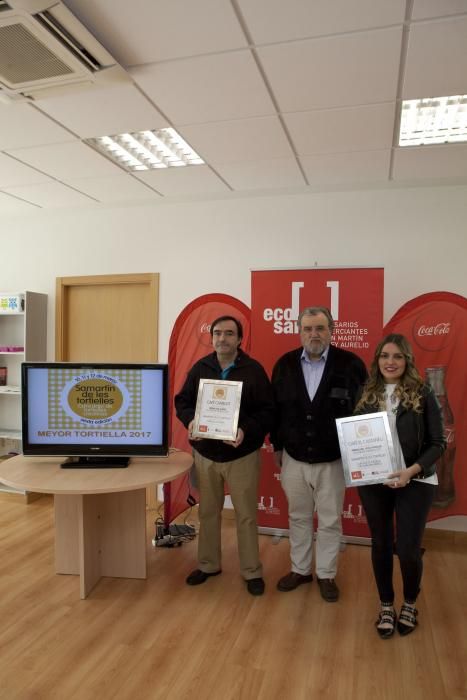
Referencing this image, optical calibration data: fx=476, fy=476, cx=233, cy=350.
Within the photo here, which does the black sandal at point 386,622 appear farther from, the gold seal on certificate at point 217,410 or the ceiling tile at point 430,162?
the ceiling tile at point 430,162

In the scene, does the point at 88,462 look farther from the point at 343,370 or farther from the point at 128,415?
the point at 343,370

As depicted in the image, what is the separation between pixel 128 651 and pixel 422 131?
10.6 feet

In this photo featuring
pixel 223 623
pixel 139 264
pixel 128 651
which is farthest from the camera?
pixel 139 264

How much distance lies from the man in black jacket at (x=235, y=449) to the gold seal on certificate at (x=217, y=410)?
0.10 m

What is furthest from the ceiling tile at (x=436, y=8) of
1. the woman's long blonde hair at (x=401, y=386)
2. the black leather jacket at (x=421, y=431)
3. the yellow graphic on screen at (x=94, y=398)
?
the yellow graphic on screen at (x=94, y=398)

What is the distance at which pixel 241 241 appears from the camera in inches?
159

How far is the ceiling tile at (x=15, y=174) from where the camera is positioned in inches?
130

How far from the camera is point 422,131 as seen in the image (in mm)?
2863

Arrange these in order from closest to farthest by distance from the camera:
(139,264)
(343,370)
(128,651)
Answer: (128,651)
(343,370)
(139,264)

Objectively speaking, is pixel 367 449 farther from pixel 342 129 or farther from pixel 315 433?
pixel 342 129

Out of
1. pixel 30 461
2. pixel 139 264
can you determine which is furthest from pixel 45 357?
pixel 30 461

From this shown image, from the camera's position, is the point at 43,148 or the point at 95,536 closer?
the point at 95,536

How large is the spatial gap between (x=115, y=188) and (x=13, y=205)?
119cm

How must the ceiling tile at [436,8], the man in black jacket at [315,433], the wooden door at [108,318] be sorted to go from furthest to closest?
1. the wooden door at [108,318]
2. the man in black jacket at [315,433]
3. the ceiling tile at [436,8]
